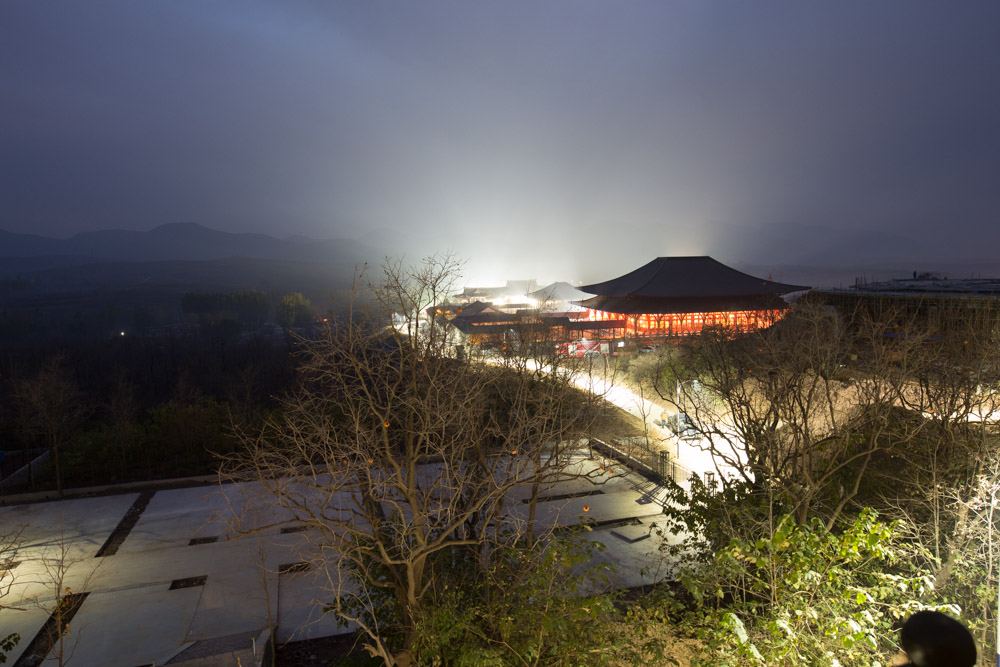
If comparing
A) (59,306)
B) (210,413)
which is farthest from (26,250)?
(210,413)

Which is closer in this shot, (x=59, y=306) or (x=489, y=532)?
(x=489, y=532)

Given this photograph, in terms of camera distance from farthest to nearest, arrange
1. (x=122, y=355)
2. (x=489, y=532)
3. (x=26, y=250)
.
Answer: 1. (x=26, y=250)
2. (x=122, y=355)
3. (x=489, y=532)

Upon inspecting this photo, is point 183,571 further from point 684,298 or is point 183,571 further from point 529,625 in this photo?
point 684,298

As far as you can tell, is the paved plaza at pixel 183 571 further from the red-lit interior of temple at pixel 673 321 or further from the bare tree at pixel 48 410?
the red-lit interior of temple at pixel 673 321

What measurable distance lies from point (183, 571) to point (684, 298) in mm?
32460

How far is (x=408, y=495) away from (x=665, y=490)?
893 centimetres

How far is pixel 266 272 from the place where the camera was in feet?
326

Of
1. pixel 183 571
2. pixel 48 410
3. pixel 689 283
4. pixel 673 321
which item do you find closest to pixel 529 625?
pixel 183 571

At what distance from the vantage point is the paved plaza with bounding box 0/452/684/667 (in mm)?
7953

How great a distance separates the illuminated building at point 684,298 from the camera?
1378 inches

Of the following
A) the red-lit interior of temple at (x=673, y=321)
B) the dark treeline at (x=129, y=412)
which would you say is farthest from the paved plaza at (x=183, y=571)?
the red-lit interior of temple at (x=673, y=321)

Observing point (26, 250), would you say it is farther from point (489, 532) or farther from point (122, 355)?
point (489, 532)

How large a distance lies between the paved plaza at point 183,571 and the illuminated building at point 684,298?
2290cm

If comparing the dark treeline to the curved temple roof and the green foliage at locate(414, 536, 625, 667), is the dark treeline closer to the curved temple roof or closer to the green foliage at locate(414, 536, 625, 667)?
the green foliage at locate(414, 536, 625, 667)
